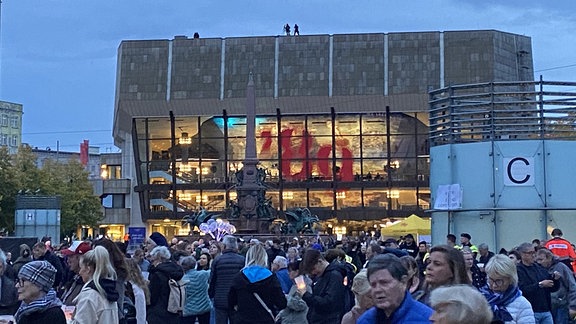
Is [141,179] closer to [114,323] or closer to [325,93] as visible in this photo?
[325,93]

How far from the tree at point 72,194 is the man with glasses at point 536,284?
160 feet

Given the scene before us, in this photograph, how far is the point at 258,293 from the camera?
8.57 meters

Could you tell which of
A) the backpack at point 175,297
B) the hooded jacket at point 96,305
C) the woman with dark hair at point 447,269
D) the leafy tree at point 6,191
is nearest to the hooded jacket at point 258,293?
the backpack at point 175,297

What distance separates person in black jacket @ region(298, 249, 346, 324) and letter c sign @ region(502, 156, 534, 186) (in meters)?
12.7

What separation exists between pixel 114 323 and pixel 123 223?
202 ft

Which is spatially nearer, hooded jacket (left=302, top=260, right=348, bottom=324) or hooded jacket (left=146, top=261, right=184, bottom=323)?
hooded jacket (left=302, top=260, right=348, bottom=324)

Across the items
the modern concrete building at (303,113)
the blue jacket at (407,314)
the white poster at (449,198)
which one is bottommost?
the blue jacket at (407,314)

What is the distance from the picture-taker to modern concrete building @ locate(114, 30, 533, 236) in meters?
57.4

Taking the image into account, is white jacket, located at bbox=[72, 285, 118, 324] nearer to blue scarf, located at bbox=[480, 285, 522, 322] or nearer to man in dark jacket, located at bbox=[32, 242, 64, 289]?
blue scarf, located at bbox=[480, 285, 522, 322]

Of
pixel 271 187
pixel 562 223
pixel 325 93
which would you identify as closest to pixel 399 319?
pixel 562 223

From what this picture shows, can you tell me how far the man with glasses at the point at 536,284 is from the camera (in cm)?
937

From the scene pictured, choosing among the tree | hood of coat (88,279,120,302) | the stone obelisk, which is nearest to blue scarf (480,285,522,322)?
hood of coat (88,279,120,302)

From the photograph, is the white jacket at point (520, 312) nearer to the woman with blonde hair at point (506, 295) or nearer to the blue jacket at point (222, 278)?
the woman with blonde hair at point (506, 295)

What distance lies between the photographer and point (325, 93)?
189 ft
